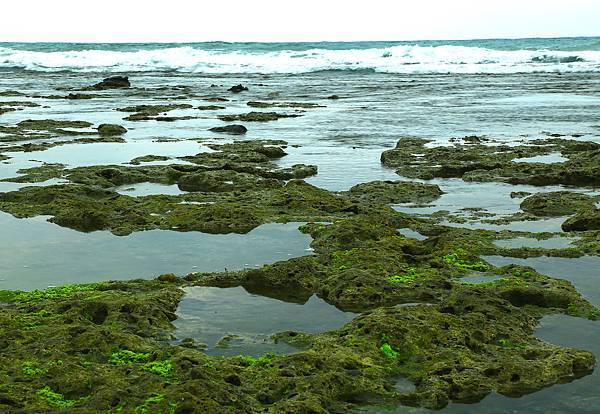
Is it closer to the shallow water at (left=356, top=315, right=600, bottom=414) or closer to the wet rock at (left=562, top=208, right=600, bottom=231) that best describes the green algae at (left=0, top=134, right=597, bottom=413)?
the shallow water at (left=356, top=315, right=600, bottom=414)

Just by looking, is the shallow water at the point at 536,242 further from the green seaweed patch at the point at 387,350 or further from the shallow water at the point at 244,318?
the green seaweed patch at the point at 387,350

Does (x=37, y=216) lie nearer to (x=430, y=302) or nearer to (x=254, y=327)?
(x=254, y=327)

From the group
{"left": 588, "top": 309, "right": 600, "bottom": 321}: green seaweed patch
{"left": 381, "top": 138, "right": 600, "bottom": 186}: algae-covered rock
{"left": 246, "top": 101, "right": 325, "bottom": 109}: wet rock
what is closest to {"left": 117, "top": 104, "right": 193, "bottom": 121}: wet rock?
{"left": 246, "top": 101, "right": 325, "bottom": 109}: wet rock

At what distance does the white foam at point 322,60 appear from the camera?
56094 millimetres

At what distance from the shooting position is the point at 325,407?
4484 mm

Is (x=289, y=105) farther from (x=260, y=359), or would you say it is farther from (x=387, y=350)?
(x=260, y=359)

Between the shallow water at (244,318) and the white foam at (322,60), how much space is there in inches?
1883

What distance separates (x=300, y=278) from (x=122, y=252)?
2145 mm

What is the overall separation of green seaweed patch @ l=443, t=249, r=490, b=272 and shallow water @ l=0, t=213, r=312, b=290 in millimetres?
1462

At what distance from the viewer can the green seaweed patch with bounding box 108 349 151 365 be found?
4988 millimetres

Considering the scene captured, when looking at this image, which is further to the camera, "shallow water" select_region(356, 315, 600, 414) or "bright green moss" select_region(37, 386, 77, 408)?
"shallow water" select_region(356, 315, 600, 414)

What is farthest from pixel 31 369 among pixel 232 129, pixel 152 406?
pixel 232 129

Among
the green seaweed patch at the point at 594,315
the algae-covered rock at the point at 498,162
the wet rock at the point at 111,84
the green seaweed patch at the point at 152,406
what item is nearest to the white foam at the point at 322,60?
the wet rock at the point at 111,84

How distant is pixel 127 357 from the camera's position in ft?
16.5
